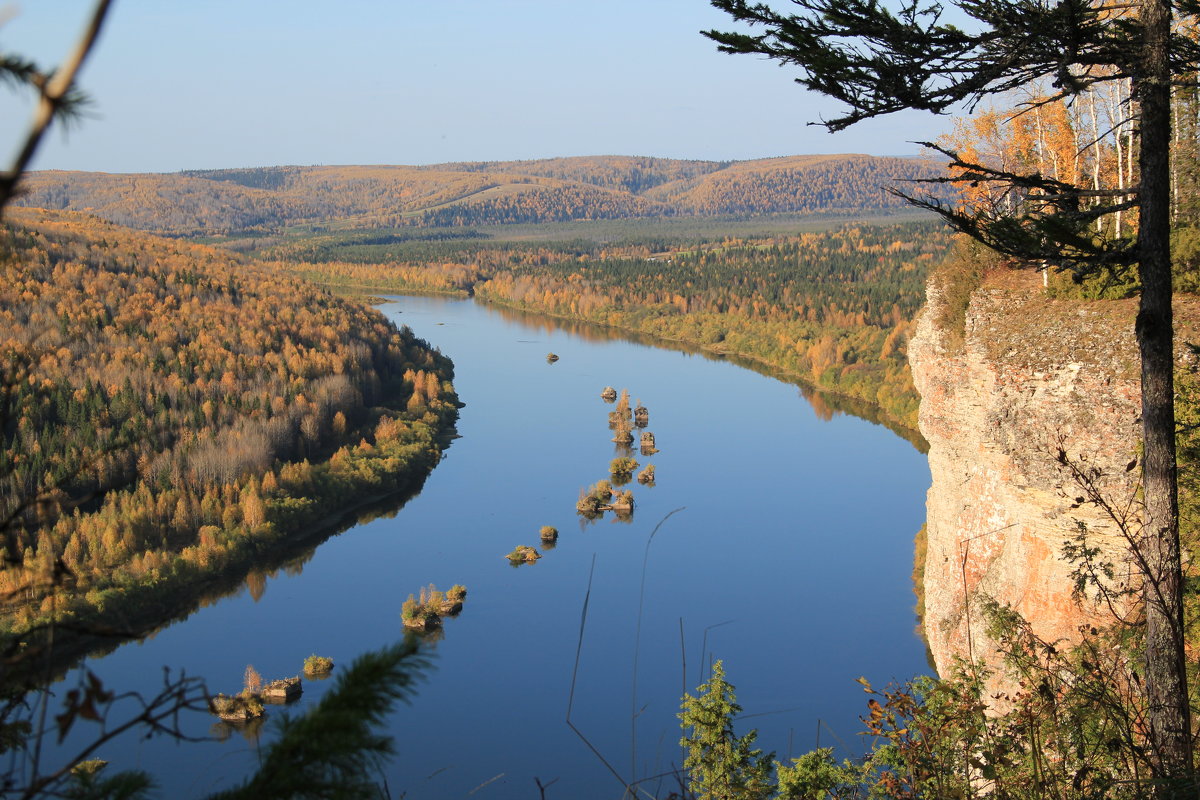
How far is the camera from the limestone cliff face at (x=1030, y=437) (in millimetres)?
9047

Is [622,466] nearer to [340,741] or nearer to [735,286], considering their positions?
[340,741]

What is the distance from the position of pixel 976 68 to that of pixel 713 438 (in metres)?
33.0

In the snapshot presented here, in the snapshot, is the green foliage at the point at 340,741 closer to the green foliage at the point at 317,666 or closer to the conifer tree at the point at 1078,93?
the conifer tree at the point at 1078,93

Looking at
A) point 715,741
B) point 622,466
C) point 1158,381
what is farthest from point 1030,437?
point 622,466

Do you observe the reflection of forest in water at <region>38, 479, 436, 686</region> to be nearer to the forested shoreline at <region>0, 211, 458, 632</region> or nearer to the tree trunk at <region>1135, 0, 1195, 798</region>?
the forested shoreline at <region>0, 211, 458, 632</region>

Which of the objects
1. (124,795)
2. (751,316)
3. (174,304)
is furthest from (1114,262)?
(751,316)

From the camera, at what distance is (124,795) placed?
76.8 inches

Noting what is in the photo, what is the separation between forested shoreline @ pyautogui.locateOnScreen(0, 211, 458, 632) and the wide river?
147 centimetres

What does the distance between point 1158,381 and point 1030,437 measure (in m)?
5.82

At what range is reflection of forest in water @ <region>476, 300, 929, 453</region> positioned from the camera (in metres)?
39.7

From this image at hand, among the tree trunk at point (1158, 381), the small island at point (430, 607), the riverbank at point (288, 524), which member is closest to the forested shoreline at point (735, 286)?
the riverbank at point (288, 524)

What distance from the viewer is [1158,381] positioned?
173 inches

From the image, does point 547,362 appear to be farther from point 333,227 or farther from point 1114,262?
point 333,227

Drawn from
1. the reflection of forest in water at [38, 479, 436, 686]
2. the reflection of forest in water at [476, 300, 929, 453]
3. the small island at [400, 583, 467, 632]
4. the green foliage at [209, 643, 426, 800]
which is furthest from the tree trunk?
the reflection of forest in water at [476, 300, 929, 453]
